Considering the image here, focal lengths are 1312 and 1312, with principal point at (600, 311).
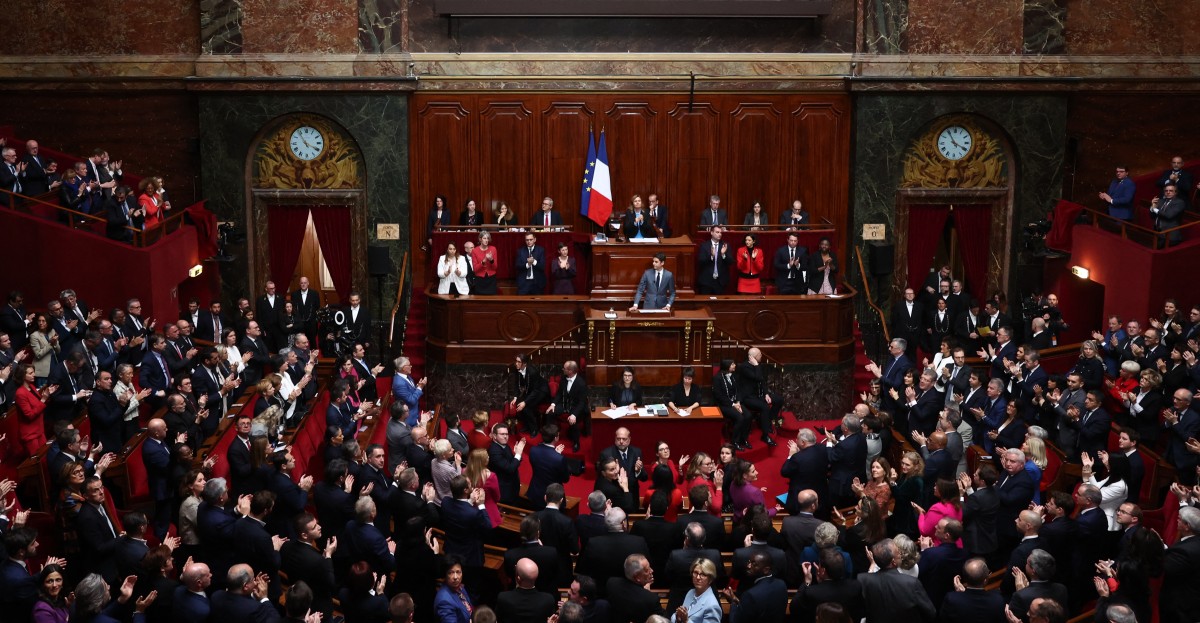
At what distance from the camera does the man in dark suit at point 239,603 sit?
25.5ft

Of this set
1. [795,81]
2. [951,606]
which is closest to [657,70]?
[795,81]

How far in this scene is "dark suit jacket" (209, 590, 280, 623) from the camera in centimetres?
777

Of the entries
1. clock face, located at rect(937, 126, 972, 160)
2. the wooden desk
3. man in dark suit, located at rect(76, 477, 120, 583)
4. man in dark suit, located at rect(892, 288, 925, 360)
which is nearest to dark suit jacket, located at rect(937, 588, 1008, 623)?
man in dark suit, located at rect(76, 477, 120, 583)

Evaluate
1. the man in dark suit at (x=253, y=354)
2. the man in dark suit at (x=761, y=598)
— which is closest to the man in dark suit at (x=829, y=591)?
the man in dark suit at (x=761, y=598)

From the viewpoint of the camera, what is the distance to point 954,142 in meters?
18.3

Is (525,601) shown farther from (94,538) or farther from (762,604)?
(94,538)

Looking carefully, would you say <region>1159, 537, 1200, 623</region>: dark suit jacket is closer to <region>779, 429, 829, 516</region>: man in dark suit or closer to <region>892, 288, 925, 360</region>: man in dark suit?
<region>779, 429, 829, 516</region>: man in dark suit

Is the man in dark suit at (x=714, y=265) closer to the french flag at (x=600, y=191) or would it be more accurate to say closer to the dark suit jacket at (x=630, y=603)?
the french flag at (x=600, y=191)

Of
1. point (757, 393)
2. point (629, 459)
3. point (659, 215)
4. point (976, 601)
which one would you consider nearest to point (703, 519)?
point (976, 601)

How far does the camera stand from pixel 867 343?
58.9ft

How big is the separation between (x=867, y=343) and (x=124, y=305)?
31.5 feet

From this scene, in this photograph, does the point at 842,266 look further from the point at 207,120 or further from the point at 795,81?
the point at 207,120

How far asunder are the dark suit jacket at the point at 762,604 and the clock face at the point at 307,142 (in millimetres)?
11697

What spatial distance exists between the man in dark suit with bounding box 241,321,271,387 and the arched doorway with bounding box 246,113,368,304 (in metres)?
3.88
